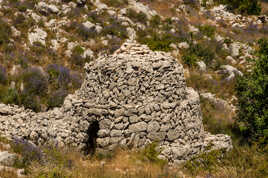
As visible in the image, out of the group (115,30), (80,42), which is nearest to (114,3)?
(115,30)

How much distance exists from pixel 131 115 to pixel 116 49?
8.97 m

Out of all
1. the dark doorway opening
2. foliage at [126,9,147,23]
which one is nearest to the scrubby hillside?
foliage at [126,9,147,23]

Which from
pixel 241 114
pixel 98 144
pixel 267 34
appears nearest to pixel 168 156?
pixel 98 144

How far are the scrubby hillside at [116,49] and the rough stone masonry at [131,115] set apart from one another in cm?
46

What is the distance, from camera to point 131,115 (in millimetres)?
7102

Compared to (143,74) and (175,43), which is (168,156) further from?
(175,43)

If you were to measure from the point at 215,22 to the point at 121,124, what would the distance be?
887 inches

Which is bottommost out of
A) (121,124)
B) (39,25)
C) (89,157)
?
(89,157)

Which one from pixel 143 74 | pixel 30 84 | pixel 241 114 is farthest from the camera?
pixel 30 84

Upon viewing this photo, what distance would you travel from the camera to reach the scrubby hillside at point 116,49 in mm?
6160

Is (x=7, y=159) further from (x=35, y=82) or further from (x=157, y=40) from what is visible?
→ (x=157, y=40)

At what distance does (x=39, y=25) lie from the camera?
51.4 ft

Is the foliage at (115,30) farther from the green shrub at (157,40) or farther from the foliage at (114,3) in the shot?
the foliage at (114,3)

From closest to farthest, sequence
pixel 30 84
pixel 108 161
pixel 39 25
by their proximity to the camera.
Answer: pixel 108 161
pixel 30 84
pixel 39 25
